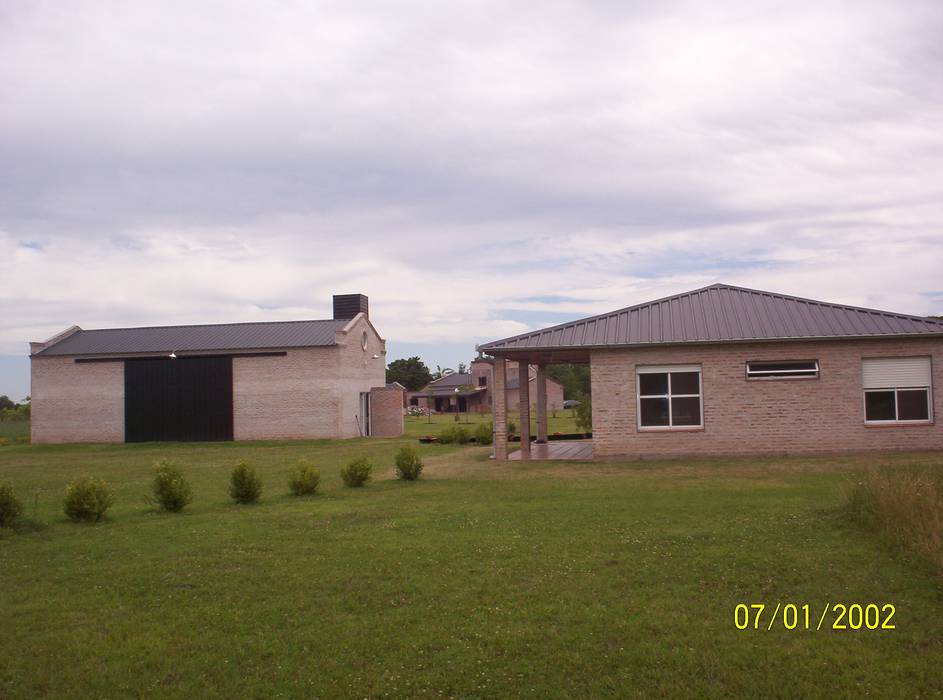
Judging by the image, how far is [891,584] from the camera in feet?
25.2

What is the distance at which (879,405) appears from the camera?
2091 cm

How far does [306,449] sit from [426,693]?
27.1m

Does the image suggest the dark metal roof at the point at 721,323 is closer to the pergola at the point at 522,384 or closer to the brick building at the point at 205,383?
the pergola at the point at 522,384

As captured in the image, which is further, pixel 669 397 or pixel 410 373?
pixel 410 373

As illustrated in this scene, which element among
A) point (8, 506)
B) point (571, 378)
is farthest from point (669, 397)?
point (571, 378)

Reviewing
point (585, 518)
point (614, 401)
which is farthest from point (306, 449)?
point (585, 518)

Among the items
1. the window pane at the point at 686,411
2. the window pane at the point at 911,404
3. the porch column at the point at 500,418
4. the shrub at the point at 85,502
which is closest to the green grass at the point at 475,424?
the porch column at the point at 500,418

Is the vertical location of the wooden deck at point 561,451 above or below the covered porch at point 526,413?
below

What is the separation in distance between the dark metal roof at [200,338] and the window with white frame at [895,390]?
22.8 metres

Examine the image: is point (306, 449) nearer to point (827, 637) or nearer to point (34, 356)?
point (34, 356)

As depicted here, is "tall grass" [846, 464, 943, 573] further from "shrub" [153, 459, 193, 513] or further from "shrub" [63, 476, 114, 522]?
"shrub" [63, 476, 114, 522]

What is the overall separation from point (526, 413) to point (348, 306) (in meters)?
20.7

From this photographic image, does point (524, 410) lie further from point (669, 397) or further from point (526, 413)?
point (669, 397)

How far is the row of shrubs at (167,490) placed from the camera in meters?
12.5
